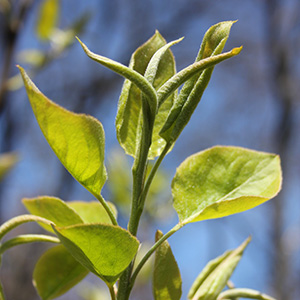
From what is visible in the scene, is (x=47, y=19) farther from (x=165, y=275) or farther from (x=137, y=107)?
(x=165, y=275)

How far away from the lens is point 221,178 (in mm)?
477

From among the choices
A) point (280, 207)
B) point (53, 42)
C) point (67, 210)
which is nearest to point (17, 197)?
point (280, 207)

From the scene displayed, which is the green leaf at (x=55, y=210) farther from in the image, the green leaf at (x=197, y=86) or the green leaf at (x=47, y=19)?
the green leaf at (x=47, y=19)

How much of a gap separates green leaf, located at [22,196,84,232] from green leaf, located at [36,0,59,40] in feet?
3.72

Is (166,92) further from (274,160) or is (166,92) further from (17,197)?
(17,197)

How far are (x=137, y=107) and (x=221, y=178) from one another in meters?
0.13

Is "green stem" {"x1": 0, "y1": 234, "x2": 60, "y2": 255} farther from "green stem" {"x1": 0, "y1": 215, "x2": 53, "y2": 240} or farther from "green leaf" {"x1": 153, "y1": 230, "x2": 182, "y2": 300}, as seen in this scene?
"green leaf" {"x1": 153, "y1": 230, "x2": 182, "y2": 300}

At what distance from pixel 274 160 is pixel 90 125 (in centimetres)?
23

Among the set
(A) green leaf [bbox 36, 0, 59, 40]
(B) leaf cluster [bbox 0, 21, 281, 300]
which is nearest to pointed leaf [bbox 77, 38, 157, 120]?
(B) leaf cluster [bbox 0, 21, 281, 300]

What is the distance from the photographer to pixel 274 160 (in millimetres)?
485

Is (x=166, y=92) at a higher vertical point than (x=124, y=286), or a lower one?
higher

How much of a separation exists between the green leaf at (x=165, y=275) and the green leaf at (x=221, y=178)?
4 centimetres

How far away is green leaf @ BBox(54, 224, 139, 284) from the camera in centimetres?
34

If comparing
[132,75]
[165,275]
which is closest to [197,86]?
[132,75]
